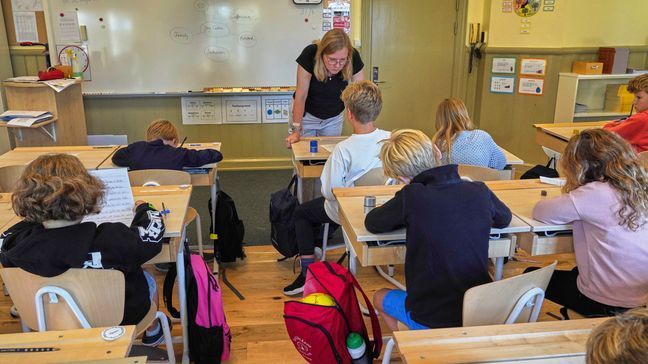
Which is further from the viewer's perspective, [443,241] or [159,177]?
[159,177]

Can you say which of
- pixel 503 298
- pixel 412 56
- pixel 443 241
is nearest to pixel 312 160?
pixel 443 241

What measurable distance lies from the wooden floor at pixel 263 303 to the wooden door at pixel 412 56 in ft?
9.04

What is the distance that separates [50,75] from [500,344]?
4373mm

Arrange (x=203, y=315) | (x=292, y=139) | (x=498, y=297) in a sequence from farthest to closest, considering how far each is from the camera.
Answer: (x=292, y=139), (x=203, y=315), (x=498, y=297)

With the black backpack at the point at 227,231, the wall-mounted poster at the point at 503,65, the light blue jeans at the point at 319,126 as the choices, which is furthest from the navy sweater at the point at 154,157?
the wall-mounted poster at the point at 503,65

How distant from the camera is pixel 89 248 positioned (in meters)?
1.72

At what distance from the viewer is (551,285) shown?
219cm

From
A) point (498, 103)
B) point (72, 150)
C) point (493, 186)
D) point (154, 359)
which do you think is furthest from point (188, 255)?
point (498, 103)

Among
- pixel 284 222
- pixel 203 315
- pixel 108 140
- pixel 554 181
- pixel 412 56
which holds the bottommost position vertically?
pixel 203 315

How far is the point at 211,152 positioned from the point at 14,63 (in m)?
3.25

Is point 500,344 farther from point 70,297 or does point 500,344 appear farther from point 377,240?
point 70,297

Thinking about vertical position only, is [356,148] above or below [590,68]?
below

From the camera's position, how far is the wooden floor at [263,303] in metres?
2.58

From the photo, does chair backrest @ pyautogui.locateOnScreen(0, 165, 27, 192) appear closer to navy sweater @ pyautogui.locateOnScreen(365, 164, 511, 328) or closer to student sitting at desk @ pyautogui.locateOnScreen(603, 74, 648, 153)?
navy sweater @ pyautogui.locateOnScreen(365, 164, 511, 328)
